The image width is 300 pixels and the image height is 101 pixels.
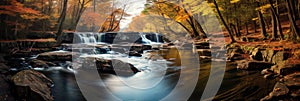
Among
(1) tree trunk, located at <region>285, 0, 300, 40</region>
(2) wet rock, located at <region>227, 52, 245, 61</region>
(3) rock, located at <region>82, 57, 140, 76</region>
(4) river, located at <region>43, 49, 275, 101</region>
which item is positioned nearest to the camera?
(4) river, located at <region>43, 49, 275, 101</region>

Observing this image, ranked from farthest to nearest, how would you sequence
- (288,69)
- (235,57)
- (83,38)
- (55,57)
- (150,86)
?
1. (83,38)
2. (55,57)
3. (235,57)
4. (150,86)
5. (288,69)

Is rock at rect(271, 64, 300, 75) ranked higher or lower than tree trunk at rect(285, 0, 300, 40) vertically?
lower

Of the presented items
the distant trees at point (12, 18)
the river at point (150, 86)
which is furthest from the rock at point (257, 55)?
the distant trees at point (12, 18)

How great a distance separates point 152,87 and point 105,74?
2.49m

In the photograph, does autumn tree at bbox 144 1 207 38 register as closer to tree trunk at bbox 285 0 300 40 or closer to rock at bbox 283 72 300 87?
tree trunk at bbox 285 0 300 40

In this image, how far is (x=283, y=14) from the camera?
688 inches

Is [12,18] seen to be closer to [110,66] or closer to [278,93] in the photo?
[110,66]

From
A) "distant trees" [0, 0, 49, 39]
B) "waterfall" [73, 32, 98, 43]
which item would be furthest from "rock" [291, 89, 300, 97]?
"waterfall" [73, 32, 98, 43]

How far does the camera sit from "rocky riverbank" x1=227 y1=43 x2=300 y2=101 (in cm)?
491

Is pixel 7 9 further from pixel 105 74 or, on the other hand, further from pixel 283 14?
pixel 283 14

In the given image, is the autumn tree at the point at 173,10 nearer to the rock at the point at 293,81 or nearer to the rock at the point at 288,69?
the rock at the point at 288,69

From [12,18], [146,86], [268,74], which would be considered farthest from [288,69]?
[12,18]

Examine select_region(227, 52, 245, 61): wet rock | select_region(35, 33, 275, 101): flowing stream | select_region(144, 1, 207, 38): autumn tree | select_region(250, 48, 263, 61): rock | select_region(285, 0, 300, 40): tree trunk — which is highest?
select_region(144, 1, 207, 38): autumn tree

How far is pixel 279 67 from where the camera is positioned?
23.5ft
